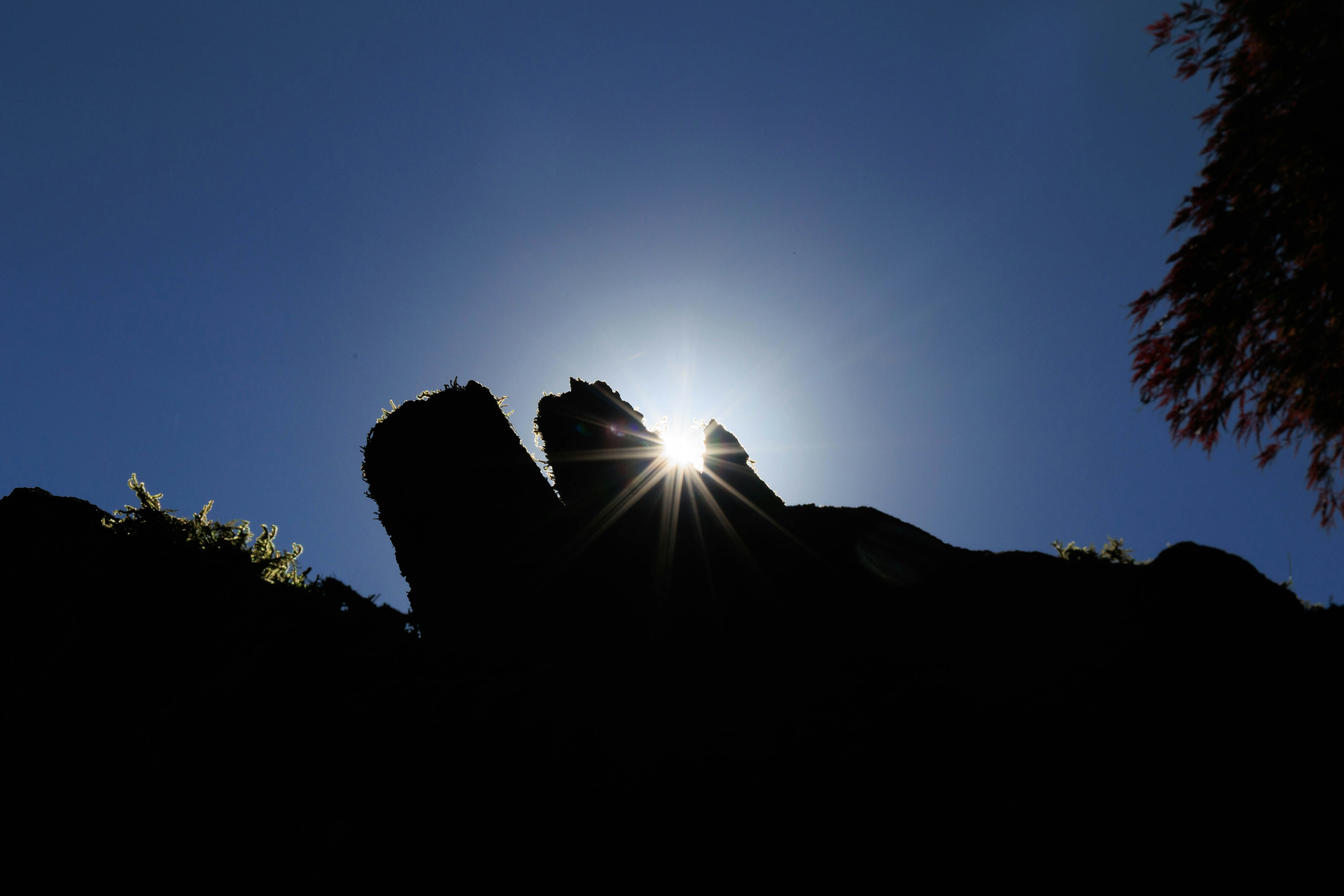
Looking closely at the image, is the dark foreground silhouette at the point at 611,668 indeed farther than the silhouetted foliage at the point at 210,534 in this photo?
No

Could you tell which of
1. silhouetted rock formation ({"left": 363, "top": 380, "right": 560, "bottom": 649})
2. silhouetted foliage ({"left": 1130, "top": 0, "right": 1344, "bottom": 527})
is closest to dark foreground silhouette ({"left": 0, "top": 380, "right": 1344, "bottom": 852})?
silhouetted rock formation ({"left": 363, "top": 380, "right": 560, "bottom": 649})

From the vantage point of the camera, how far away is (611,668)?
860 centimetres

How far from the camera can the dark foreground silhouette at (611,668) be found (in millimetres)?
5102

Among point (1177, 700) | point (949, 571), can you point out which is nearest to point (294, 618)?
point (949, 571)

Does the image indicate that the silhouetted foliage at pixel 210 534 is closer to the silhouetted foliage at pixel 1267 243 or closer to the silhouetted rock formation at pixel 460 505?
the silhouetted rock formation at pixel 460 505

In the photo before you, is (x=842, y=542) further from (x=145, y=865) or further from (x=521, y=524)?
(x=145, y=865)

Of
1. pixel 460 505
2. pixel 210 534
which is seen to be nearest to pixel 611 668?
pixel 460 505

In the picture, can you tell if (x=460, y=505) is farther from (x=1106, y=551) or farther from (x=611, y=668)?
(x=1106, y=551)

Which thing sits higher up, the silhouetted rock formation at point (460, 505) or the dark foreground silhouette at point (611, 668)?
the silhouetted rock formation at point (460, 505)

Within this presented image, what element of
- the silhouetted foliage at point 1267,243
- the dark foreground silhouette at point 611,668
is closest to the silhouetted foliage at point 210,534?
the dark foreground silhouette at point 611,668

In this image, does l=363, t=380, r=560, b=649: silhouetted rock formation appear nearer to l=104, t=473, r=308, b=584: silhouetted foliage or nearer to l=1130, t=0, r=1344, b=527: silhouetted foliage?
l=104, t=473, r=308, b=584: silhouetted foliage

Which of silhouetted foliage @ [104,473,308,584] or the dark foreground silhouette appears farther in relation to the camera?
silhouetted foliage @ [104,473,308,584]

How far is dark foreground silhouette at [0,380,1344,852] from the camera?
5.10 meters

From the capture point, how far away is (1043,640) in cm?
666
